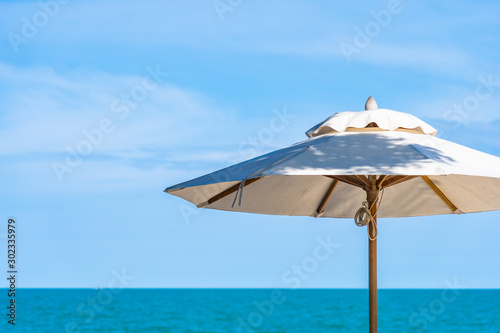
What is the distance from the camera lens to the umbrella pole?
406cm

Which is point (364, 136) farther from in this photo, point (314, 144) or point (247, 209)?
point (247, 209)

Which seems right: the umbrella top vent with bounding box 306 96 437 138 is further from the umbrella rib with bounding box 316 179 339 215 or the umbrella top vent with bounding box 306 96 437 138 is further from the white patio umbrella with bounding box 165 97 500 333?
the umbrella rib with bounding box 316 179 339 215

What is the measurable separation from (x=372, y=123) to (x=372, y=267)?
0.99m

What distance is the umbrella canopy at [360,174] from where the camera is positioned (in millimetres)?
3111
